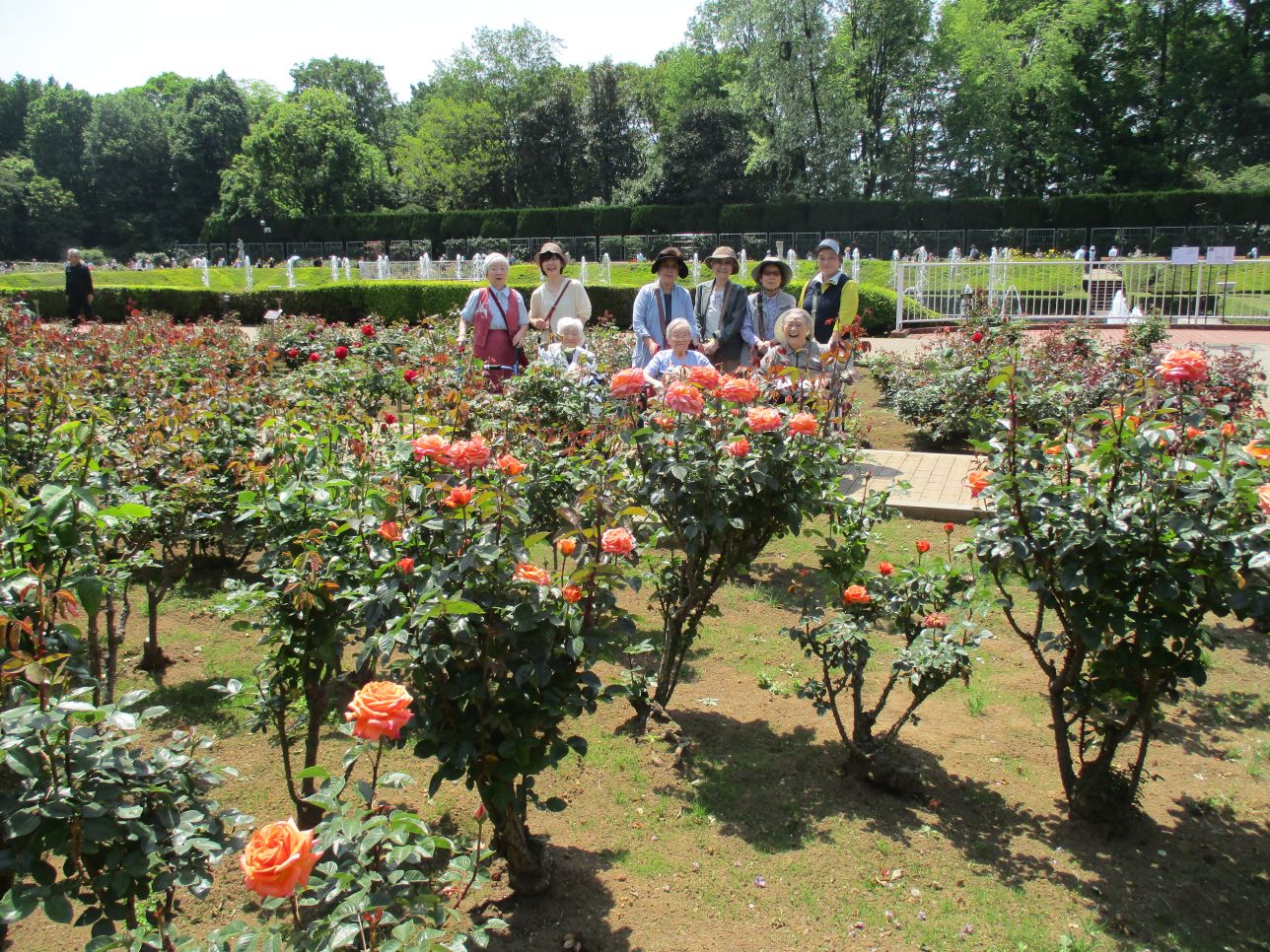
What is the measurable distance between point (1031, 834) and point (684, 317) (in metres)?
3.76

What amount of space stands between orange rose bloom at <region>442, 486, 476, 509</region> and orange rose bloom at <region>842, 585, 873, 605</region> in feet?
4.62

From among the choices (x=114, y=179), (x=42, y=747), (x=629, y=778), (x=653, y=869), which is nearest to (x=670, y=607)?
(x=629, y=778)

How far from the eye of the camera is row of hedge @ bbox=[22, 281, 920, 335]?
17323 millimetres

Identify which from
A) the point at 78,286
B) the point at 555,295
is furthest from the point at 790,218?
the point at 555,295

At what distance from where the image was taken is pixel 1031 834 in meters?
2.99

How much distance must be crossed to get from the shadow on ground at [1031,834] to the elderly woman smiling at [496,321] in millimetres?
3649

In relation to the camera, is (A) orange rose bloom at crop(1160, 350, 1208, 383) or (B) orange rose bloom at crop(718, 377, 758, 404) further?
(B) orange rose bloom at crop(718, 377, 758, 404)

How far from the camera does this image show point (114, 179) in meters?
65.7

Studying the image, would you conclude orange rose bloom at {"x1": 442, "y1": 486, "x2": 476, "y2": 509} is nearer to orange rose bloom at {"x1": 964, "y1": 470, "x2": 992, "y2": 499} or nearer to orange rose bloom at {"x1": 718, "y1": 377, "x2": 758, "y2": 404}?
orange rose bloom at {"x1": 718, "y1": 377, "x2": 758, "y2": 404}

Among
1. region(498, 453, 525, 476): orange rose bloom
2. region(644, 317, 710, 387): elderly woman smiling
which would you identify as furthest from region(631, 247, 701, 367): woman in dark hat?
region(498, 453, 525, 476): orange rose bloom

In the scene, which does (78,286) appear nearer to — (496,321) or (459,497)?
(496,321)

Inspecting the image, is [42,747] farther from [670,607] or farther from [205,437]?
[205,437]

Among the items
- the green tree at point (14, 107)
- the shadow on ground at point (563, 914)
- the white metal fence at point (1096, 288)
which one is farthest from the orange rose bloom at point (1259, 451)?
the green tree at point (14, 107)

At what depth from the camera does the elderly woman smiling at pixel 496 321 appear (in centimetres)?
637
